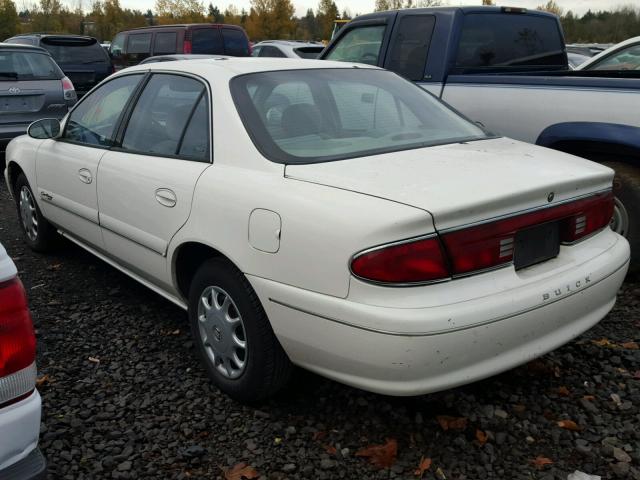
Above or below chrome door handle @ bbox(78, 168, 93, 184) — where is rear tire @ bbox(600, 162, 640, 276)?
below

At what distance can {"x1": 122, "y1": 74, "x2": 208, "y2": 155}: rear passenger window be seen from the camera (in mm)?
3314

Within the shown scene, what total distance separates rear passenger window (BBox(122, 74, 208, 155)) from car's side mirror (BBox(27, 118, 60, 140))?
976mm

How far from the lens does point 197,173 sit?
3006 mm

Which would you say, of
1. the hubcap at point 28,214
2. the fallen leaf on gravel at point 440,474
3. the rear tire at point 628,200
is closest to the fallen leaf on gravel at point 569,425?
the fallen leaf on gravel at point 440,474

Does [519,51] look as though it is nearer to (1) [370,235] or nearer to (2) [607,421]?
(2) [607,421]

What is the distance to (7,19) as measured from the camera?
40375 mm

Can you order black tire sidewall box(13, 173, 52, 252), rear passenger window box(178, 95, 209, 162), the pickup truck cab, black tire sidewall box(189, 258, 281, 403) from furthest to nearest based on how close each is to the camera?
black tire sidewall box(13, 173, 52, 252), the pickup truck cab, rear passenger window box(178, 95, 209, 162), black tire sidewall box(189, 258, 281, 403)

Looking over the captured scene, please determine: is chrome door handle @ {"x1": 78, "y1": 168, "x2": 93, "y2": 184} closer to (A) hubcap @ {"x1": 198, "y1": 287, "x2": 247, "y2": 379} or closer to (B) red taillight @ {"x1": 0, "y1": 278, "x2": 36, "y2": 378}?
(A) hubcap @ {"x1": 198, "y1": 287, "x2": 247, "y2": 379}

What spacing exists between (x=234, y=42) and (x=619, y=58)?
10.1 metres

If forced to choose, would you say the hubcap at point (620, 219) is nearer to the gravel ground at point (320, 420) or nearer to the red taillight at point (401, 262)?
the gravel ground at point (320, 420)

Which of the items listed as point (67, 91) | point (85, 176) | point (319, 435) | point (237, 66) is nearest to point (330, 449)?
point (319, 435)

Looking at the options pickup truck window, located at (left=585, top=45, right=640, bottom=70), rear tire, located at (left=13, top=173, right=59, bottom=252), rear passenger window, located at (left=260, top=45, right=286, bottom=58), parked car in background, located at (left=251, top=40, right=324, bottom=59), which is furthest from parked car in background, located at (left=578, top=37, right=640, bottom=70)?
rear passenger window, located at (left=260, top=45, right=286, bottom=58)

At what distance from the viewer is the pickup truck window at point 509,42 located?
543 cm

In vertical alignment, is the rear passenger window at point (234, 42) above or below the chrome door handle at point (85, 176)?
above
